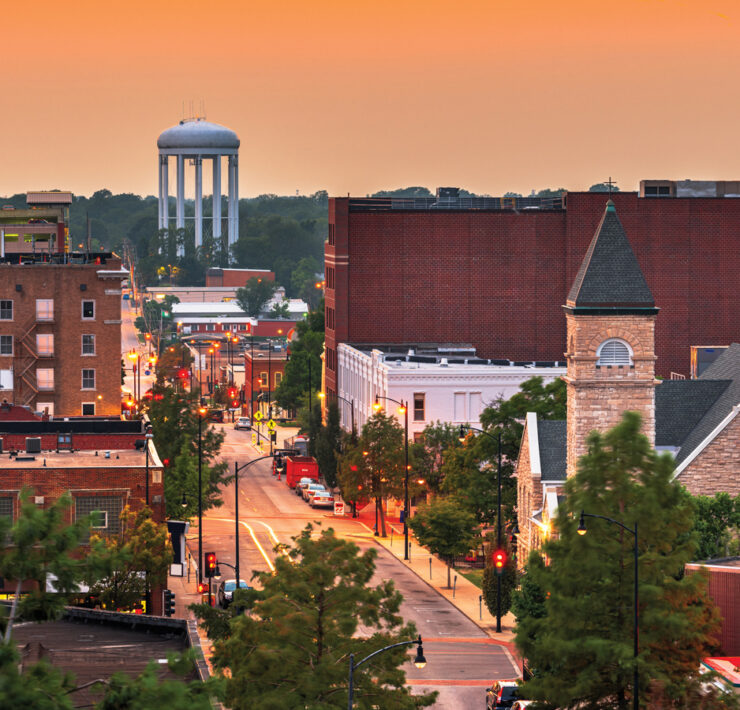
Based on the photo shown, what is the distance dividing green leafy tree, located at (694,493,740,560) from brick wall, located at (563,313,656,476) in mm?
5353

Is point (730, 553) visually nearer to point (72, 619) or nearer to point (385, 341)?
point (72, 619)

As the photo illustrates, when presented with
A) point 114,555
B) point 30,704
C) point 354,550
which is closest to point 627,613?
point 354,550

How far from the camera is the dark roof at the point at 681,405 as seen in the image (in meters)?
78.0

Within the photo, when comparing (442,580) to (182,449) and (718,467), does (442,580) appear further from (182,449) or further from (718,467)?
(718,467)

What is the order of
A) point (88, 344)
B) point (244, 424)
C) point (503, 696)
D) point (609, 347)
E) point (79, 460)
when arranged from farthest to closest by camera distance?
1. point (244, 424)
2. point (88, 344)
3. point (609, 347)
4. point (79, 460)
5. point (503, 696)

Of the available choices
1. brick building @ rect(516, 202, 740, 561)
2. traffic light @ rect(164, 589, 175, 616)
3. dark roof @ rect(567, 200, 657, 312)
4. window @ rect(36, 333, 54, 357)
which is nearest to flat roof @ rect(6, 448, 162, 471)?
traffic light @ rect(164, 589, 175, 616)

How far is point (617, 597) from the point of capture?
4853cm

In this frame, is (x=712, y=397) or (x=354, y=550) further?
(x=712, y=397)

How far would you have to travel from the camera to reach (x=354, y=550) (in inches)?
1831

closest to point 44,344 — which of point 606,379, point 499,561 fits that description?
point 499,561

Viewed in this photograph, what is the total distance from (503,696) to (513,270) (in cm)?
8724

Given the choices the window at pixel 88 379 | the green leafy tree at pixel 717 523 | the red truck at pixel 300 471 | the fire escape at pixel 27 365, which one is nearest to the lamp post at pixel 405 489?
the red truck at pixel 300 471

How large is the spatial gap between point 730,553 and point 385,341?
75226 mm

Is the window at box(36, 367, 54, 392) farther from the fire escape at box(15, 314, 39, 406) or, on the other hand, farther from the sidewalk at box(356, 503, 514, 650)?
the sidewalk at box(356, 503, 514, 650)
